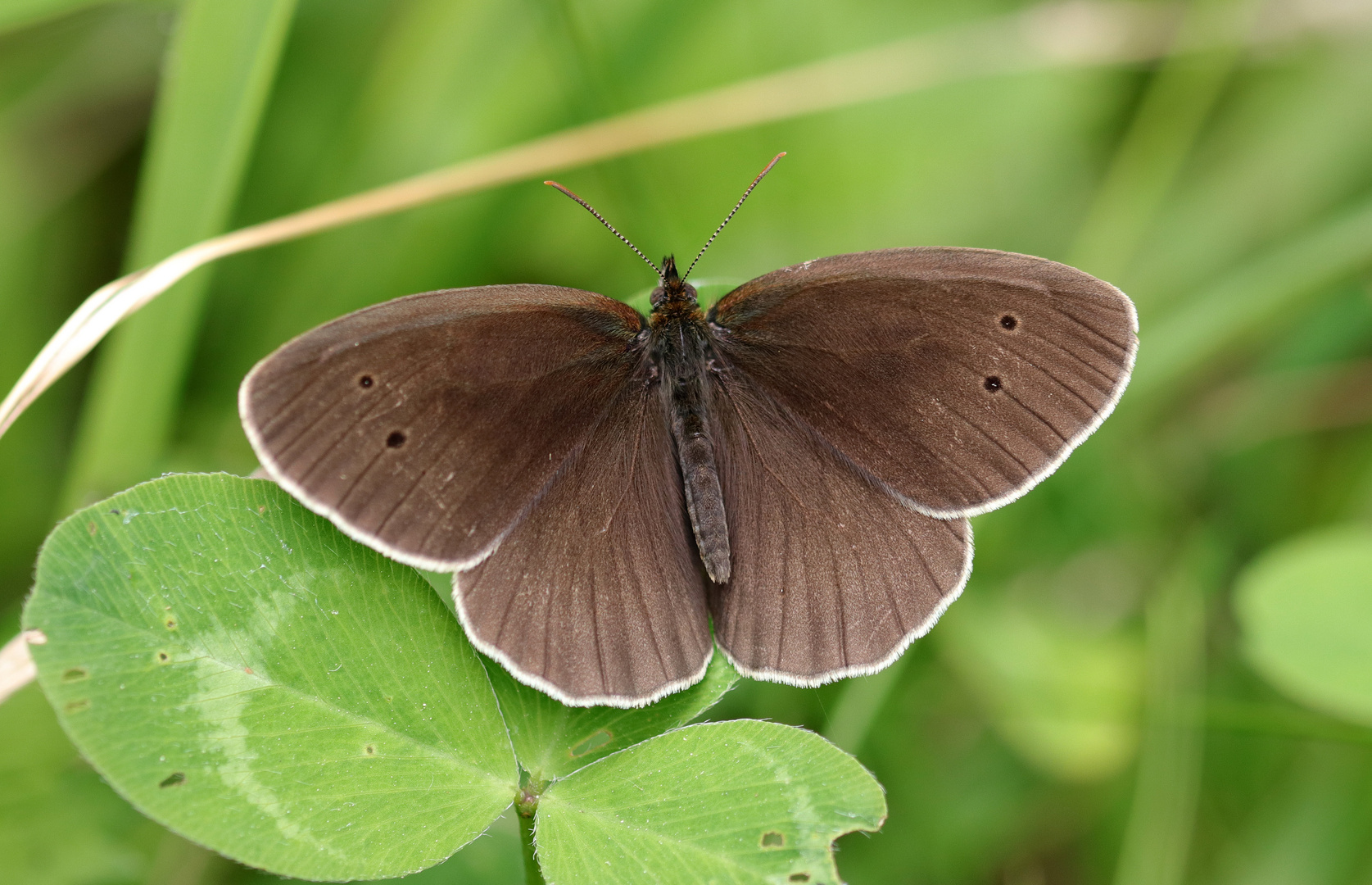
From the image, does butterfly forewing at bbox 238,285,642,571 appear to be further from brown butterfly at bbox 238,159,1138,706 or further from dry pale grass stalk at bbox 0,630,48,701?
dry pale grass stalk at bbox 0,630,48,701

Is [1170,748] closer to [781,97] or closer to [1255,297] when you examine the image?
[1255,297]

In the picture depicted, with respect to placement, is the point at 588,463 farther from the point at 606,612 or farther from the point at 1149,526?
the point at 1149,526

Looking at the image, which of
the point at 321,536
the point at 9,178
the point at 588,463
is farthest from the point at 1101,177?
the point at 9,178

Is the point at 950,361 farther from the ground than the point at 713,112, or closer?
closer

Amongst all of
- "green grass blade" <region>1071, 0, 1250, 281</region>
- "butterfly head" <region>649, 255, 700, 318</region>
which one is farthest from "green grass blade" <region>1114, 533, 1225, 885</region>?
"butterfly head" <region>649, 255, 700, 318</region>

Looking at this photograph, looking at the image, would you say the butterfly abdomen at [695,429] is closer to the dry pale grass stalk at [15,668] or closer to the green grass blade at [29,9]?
the dry pale grass stalk at [15,668]

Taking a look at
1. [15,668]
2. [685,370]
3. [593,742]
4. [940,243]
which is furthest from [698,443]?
[940,243]
